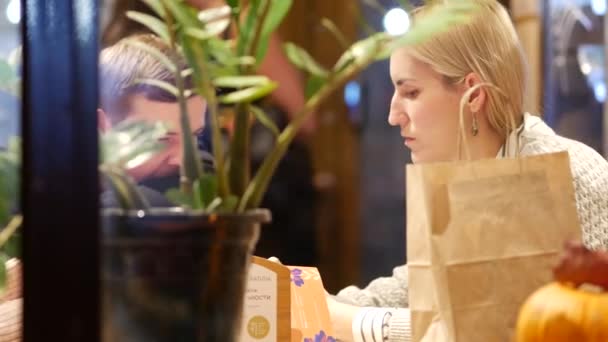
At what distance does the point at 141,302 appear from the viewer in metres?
0.81

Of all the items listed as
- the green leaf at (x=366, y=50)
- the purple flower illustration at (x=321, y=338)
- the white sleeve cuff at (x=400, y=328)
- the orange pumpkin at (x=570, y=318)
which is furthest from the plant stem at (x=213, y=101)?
the white sleeve cuff at (x=400, y=328)

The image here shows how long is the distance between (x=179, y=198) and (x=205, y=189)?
0.02m

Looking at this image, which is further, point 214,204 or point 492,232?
point 492,232

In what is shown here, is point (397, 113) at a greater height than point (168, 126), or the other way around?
point (397, 113)

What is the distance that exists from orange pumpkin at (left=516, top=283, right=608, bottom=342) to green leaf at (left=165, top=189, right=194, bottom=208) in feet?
1.14

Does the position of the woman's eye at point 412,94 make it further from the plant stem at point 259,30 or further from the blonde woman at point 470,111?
the plant stem at point 259,30

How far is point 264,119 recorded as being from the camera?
875 millimetres

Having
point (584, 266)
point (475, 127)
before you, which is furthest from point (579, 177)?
point (584, 266)

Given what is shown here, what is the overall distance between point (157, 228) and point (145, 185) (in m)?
0.11

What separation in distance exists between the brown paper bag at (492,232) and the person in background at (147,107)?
1.13 ft

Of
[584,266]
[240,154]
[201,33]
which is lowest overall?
[584,266]

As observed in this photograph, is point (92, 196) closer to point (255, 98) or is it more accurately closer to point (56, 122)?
point (56, 122)

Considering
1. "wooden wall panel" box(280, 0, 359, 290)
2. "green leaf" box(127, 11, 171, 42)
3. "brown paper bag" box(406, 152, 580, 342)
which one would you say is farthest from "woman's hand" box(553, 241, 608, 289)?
"wooden wall panel" box(280, 0, 359, 290)

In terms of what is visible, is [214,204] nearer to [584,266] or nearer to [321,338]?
[584,266]
